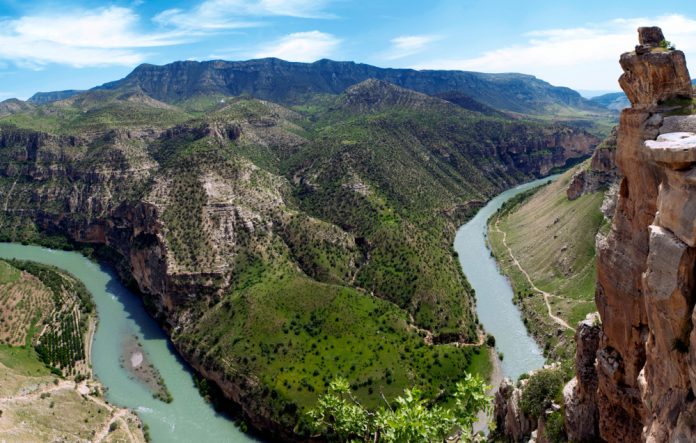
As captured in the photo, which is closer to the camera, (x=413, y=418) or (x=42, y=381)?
(x=413, y=418)

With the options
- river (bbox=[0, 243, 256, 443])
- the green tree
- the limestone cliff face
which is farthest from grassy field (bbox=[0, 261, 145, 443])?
the limestone cliff face

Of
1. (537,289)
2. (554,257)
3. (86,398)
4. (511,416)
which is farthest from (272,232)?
(511,416)

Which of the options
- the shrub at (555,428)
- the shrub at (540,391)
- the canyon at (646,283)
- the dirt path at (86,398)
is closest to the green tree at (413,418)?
the canyon at (646,283)

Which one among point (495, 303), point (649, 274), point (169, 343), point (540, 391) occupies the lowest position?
point (495, 303)

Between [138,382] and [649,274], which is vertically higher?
[649,274]

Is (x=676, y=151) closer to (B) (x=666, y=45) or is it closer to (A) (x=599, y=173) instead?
(B) (x=666, y=45)

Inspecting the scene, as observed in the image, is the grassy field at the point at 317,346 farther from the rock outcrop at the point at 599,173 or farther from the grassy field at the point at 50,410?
the rock outcrop at the point at 599,173
